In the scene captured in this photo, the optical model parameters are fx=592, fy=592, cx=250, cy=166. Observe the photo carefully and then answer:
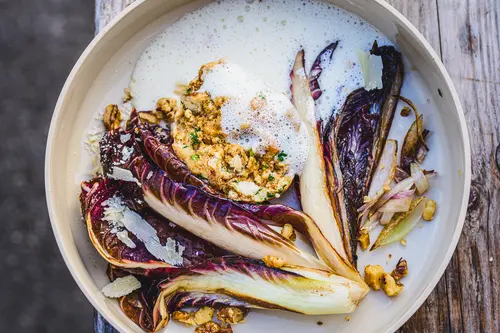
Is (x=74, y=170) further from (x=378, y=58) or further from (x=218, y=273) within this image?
(x=378, y=58)

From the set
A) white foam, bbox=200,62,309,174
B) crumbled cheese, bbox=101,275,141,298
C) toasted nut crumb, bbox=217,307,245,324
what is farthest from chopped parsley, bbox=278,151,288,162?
crumbled cheese, bbox=101,275,141,298

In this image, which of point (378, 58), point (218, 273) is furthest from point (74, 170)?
point (378, 58)

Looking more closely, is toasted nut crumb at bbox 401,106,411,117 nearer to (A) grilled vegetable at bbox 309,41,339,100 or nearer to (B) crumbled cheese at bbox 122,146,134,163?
(A) grilled vegetable at bbox 309,41,339,100

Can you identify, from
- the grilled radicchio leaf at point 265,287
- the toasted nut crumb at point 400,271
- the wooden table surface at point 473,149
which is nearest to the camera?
the grilled radicchio leaf at point 265,287

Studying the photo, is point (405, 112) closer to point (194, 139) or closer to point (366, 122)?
point (366, 122)

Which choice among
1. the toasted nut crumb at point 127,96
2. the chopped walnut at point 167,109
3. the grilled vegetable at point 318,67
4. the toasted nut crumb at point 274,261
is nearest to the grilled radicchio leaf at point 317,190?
the grilled vegetable at point 318,67

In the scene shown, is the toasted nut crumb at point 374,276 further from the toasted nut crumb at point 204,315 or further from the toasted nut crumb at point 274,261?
the toasted nut crumb at point 204,315
